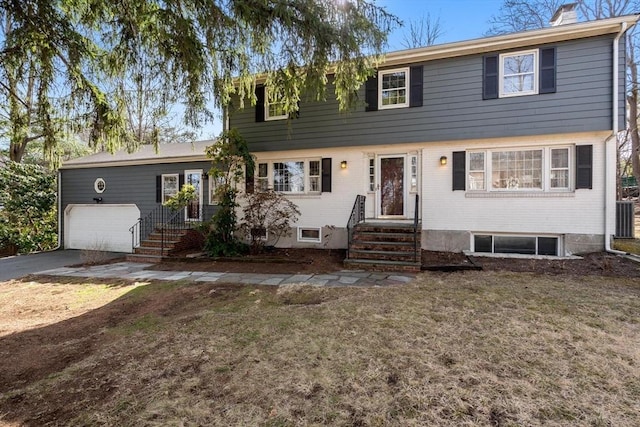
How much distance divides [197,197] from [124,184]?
365 cm

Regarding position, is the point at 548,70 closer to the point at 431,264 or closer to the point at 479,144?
the point at 479,144

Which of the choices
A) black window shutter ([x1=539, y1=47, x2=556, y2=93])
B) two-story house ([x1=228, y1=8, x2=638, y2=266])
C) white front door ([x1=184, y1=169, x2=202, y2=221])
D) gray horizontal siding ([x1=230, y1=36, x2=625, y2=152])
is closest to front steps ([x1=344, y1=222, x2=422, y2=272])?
two-story house ([x1=228, y1=8, x2=638, y2=266])

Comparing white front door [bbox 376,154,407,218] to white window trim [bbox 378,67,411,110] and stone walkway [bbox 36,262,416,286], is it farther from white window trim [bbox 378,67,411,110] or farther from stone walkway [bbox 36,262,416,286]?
stone walkway [bbox 36,262,416,286]

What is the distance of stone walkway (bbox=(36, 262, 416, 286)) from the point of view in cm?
641

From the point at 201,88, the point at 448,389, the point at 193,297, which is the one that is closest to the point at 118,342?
the point at 193,297

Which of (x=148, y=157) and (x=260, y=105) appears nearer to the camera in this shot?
(x=260, y=105)

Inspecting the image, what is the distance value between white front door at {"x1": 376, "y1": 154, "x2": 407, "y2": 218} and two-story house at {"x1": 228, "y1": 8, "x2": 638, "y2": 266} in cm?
3

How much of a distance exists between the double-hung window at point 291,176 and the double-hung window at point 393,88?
273 centimetres

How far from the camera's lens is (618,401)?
7.73 feet

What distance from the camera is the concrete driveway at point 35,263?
8.84 m

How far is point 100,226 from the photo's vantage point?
13.3m

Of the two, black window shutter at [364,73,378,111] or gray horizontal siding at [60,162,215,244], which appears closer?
black window shutter at [364,73,378,111]

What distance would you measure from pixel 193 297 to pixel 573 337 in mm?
5489

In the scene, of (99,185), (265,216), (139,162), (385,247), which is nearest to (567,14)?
(385,247)
